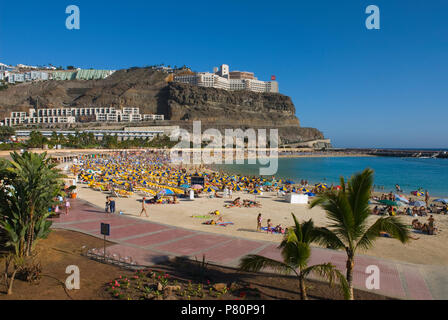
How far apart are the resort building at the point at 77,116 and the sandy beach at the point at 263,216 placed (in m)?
110

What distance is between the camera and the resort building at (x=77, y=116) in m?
124

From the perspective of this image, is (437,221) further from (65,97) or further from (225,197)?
(65,97)

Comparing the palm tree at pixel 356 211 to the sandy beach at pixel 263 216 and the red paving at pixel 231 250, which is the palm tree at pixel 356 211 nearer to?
the sandy beach at pixel 263 216

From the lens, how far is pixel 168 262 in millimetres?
8266

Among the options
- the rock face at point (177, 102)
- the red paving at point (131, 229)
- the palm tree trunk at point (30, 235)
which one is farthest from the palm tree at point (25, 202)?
the rock face at point (177, 102)

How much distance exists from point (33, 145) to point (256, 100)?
111 metres

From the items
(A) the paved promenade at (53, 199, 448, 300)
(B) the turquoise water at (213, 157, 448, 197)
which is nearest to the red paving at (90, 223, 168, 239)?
(A) the paved promenade at (53, 199, 448, 300)

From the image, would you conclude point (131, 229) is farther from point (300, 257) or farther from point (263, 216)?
point (300, 257)

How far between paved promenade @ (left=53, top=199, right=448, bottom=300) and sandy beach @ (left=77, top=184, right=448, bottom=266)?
1039 millimetres

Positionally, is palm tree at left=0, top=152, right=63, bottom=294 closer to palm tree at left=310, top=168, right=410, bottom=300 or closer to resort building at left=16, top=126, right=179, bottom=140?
palm tree at left=310, top=168, right=410, bottom=300

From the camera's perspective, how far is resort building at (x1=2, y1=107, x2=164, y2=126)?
124m

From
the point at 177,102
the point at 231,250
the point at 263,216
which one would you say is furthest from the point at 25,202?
the point at 177,102

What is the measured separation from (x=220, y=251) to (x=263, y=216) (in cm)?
726

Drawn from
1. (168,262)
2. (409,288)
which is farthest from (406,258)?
(168,262)
